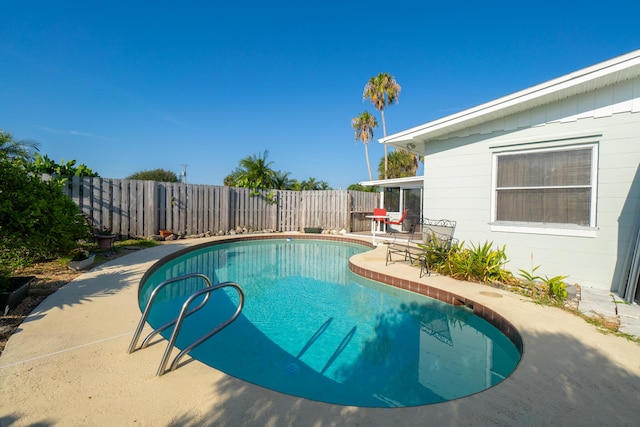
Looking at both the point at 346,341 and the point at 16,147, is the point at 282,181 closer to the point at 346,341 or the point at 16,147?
the point at 16,147

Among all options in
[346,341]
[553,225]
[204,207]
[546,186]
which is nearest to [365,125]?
[204,207]

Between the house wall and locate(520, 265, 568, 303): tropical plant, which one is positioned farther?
the house wall

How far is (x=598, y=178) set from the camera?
4.59 meters

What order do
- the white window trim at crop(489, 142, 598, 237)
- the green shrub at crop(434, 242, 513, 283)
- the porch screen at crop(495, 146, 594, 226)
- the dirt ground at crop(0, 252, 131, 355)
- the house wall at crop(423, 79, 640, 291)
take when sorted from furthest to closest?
the green shrub at crop(434, 242, 513, 283) < the porch screen at crop(495, 146, 594, 226) < the white window trim at crop(489, 142, 598, 237) < the house wall at crop(423, 79, 640, 291) < the dirt ground at crop(0, 252, 131, 355)

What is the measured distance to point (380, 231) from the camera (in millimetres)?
13586

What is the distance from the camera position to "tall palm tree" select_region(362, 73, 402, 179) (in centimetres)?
2180

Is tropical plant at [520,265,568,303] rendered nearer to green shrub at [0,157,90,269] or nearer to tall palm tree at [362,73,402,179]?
green shrub at [0,157,90,269]

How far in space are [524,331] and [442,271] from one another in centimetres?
255

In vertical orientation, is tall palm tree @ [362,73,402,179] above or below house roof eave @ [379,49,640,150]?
above

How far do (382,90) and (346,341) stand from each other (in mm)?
22081

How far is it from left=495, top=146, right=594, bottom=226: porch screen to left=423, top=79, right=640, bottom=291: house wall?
0.57 ft

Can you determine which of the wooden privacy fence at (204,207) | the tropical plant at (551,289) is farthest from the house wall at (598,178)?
the wooden privacy fence at (204,207)

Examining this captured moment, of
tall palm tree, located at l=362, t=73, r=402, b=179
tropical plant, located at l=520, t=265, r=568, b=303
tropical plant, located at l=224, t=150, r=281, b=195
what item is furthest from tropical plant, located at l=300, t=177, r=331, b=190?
tropical plant, located at l=520, t=265, r=568, b=303

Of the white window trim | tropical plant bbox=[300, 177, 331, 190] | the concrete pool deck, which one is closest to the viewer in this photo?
the concrete pool deck
